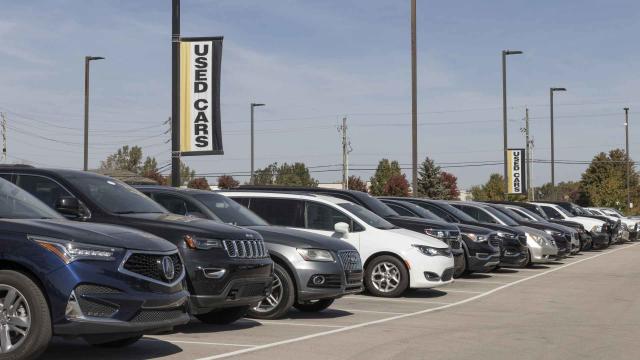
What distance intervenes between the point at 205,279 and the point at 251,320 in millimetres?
2128

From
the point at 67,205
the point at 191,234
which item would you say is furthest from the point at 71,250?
the point at 191,234

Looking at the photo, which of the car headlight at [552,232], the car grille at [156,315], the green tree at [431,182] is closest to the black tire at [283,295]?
the car grille at [156,315]

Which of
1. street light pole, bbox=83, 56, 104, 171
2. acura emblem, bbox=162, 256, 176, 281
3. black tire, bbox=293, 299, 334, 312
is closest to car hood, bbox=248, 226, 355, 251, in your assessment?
black tire, bbox=293, 299, 334, 312

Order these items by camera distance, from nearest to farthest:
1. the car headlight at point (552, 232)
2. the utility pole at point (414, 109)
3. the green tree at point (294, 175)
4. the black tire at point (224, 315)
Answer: the black tire at point (224, 315) < the car headlight at point (552, 232) < the utility pole at point (414, 109) < the green tree at point (294, 175)

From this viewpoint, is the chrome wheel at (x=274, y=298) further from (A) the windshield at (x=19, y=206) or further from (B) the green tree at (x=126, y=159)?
(B) the green tree at (x=126, y=159)

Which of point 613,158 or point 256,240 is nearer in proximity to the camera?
point 256,240

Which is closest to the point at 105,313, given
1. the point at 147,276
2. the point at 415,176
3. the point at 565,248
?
the point at 147,276

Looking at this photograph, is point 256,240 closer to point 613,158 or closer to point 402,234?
point 402,234

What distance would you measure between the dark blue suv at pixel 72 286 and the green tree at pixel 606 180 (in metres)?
76.2

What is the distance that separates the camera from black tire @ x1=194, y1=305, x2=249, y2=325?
10250 millimetres

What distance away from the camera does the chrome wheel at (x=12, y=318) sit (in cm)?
691

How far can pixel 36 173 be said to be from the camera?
31.2ft

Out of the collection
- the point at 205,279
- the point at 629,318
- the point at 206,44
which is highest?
the point at 206,44

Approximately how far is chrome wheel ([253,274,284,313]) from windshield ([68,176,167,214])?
193cm
